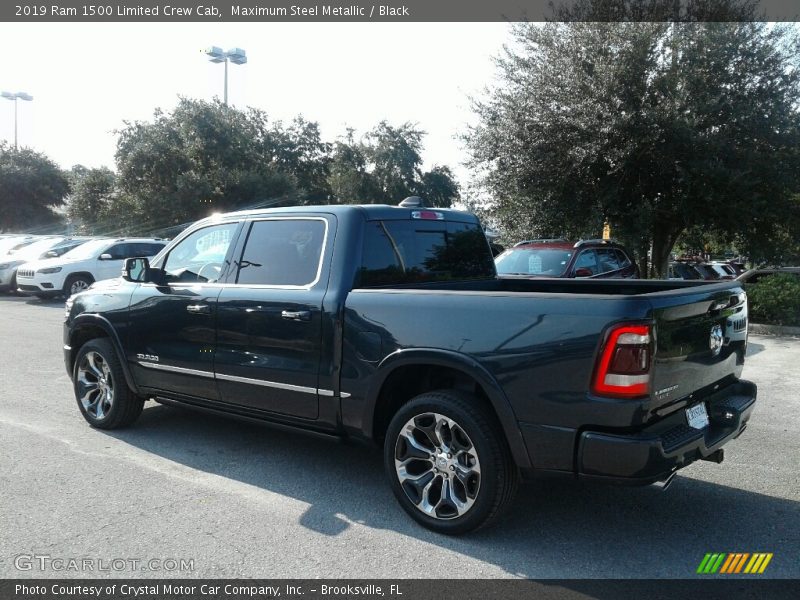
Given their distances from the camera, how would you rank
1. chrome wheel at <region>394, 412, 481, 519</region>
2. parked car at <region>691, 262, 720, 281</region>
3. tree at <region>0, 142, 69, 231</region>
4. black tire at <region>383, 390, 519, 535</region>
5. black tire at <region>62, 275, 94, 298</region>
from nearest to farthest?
black tire at <region>383, 390, 519, 535</region>
chrome wheel at <region>394, 412, 481, 519</region>
black tire at <region>62, 275, 94, 298</region>
parked car at <region>691, 262, 720, 281</region>
tree at <region>0, 142, 69, 231</region>

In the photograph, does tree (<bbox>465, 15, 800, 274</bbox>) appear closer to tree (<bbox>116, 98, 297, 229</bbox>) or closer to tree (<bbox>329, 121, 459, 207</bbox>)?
tree (<bbox>116, 98, 297, 229</bbox>)

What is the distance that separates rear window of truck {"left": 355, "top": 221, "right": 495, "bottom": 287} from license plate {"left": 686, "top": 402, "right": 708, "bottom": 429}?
1953 mm

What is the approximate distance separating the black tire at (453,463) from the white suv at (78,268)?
46.5 feet

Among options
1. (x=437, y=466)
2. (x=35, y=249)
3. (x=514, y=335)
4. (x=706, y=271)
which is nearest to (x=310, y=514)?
(x=437, y=466)

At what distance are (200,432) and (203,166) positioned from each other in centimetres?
2927

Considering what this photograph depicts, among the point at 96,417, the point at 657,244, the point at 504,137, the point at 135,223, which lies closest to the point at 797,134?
the point at 657,244

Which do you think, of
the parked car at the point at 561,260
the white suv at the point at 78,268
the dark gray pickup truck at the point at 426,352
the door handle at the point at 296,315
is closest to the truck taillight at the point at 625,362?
the dark gray pickup truck at the point at 426,352

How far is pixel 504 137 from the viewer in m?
15.7

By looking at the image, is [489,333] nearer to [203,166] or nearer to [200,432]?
[200,432]

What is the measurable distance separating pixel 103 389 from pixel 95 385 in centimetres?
10

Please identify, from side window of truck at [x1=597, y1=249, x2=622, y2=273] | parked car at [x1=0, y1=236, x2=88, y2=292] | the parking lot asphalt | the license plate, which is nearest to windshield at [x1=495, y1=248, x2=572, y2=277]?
side window of truck at [x1=597, y1=249, x2=622, y2=273]

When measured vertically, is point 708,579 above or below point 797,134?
below

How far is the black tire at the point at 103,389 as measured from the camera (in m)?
5.59

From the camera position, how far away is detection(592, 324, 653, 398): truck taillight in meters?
3.14
